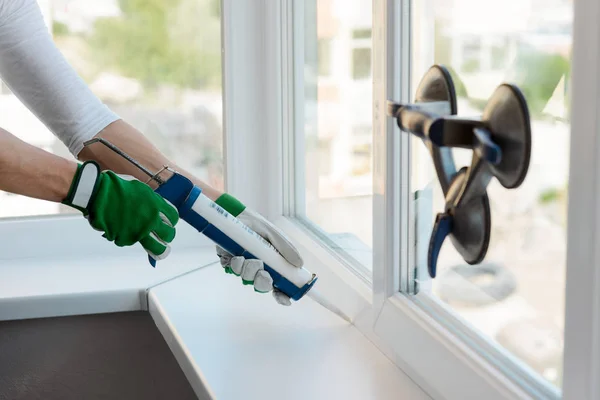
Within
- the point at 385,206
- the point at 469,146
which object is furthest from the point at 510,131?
the point at 385,206

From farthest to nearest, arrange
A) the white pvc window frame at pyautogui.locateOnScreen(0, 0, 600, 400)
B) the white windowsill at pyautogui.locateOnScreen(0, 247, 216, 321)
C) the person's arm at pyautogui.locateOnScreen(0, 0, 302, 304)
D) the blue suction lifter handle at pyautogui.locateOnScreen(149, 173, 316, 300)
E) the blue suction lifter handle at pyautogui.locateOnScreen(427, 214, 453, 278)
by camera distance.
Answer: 1. the white windowsill at pyautogui.locateOnScreen(0, 247, 216, 321)
2. the person's arm at pyautogui.locateOnScreen(0, 0, 302, 304)
3. the blue suction lifter handle at pyautogui.locateOnScreen(149, 173, 316, 300)
4. the blue suction lifter handle at pyautogui.locateOnScreen(427, 214, 453, 278)
5. the white pvc window frame at pyautogui.locateOnScreen(0, 0, 600, 400)

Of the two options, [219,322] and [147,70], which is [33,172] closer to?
[219,322]

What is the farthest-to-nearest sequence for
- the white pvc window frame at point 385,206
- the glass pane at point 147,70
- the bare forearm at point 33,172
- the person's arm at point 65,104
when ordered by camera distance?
1. the glass pane at point 147,70
2. the person's arm at point 65,104
3. the bare forearm at point 33,172
4. the white pvc window frame at point 385,206

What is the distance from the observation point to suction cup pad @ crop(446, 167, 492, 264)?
0.70m

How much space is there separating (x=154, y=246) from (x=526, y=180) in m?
0.60

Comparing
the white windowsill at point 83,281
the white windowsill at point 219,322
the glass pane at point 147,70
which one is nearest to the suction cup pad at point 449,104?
the white windowsill at point 219,322

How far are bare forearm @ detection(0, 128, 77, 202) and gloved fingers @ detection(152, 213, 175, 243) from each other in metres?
0.14

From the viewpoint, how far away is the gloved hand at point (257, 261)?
1175 mm

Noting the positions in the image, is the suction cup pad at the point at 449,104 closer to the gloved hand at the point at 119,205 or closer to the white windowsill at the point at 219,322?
the white windowsill at the point at 219,322

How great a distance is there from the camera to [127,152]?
52.9 inches

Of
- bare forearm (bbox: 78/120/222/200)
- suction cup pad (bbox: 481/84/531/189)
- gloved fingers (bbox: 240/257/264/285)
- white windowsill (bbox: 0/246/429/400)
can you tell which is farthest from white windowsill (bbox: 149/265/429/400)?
suction cup pad (bbox: 481/84/531/189)

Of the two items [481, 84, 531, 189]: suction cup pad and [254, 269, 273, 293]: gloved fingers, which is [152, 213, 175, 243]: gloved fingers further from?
→ [481, 84, 531, 189]: suction cup pad

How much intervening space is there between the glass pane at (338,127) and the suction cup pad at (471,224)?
0.57 m

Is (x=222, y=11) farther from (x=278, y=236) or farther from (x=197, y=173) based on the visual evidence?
(x=278, y=236)
